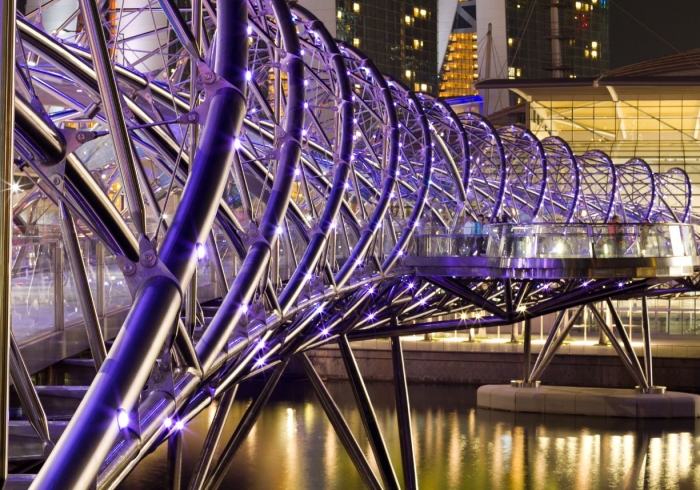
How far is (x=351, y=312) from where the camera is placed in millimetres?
25859

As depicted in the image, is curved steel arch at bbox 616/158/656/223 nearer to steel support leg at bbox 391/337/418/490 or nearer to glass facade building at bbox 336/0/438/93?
glass facade building at bbox 336/0/438/93

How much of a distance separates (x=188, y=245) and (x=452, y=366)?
4876 centimetres

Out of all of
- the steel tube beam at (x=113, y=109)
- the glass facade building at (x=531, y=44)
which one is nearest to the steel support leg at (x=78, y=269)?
the steel tube beam at (x=113, y=109)

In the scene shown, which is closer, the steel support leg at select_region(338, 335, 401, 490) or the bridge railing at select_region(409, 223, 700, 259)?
the steel support leg at select_region(338, 335, 401, 490)

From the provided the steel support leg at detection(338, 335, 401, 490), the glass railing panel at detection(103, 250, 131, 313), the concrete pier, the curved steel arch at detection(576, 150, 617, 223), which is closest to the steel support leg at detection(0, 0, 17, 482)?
the glass railing panel at detection(103, 250, 131, 313)

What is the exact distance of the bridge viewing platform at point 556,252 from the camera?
29.6 meters

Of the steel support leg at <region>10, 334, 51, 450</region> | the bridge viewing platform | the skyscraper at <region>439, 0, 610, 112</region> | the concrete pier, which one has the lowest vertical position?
the concrete pier

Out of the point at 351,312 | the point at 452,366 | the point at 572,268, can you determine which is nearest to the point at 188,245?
the point at 351,312

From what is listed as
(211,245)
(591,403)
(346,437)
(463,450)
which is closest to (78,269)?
(211,245)

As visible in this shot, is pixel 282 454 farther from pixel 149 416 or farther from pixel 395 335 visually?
pixel 149 416

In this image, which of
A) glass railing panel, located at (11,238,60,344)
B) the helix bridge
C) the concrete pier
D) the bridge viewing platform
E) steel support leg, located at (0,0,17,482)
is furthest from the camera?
the concrete pier

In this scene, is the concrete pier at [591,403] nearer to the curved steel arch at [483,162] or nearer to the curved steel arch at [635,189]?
the curved steel arch at [483,162]

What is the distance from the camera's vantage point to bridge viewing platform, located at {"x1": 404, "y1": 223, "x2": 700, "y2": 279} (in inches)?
1166

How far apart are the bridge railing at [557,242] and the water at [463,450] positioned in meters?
7.17
